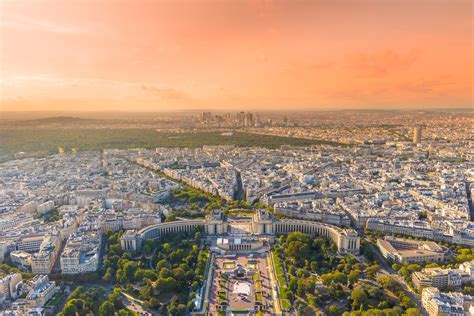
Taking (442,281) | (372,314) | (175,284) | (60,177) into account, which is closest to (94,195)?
(60,177)

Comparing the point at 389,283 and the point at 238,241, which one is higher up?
the point at 238,241

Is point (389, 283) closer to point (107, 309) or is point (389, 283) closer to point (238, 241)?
point (238, 241)

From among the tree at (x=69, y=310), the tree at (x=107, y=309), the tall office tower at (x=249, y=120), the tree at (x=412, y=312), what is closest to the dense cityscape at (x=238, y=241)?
the tree at (x=107, y=309)

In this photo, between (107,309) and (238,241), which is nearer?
(107,309)

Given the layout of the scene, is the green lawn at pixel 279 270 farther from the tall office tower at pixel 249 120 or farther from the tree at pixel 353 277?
the tall office tower at pixel 249 120

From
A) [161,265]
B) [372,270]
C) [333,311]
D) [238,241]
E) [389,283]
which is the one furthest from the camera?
[238,241]

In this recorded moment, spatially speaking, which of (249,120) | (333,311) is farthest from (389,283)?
(249,120)

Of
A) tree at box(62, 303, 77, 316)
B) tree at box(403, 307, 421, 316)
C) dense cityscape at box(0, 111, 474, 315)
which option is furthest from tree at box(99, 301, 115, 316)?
tree at box(403, 307, 421, 316)

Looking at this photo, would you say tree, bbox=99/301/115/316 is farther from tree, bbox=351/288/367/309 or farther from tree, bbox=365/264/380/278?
tree, bbox=365/264/380/278
